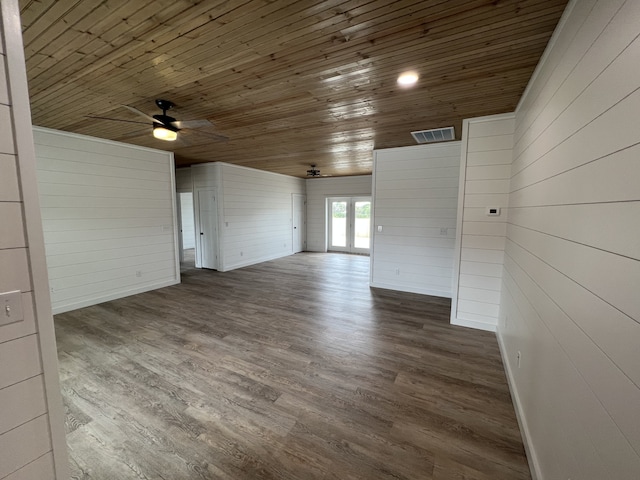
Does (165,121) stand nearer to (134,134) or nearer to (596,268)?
(134,134)

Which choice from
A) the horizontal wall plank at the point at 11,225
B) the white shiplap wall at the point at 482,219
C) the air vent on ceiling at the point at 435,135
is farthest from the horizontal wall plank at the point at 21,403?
the air vent on ceiling at the point at 435,135

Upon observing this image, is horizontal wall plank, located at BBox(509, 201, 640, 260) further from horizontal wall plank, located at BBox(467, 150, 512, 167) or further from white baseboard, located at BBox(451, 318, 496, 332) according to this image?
white baseboard, located at BBox(451, 318, 496, 332)

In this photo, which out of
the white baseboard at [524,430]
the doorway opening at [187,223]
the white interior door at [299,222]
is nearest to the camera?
the white baseboard at [524,430]

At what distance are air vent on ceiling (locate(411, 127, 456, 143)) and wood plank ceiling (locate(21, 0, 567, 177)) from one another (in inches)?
12.4

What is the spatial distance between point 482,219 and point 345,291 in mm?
2618

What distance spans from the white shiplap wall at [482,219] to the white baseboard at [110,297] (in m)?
5.28

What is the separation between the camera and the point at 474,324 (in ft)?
11.3

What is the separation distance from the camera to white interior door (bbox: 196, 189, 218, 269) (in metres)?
6.51

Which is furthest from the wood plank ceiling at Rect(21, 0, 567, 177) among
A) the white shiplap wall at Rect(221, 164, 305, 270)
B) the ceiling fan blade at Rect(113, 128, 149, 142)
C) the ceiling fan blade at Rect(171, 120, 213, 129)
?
the white shiplap wall at Rect(221, 164, 305, 270)

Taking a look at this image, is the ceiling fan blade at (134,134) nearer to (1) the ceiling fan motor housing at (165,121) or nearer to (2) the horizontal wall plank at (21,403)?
(1) the ceiling fan motor housing at (165,121)

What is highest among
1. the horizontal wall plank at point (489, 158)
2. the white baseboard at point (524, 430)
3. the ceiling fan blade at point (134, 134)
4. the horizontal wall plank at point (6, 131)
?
the ceiling fan blade at point (134, 134)

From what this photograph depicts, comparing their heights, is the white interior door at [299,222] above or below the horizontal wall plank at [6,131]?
below

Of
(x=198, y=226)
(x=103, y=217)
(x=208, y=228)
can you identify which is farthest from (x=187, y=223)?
(x=103, y=217)

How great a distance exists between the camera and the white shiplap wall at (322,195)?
8500 mm
